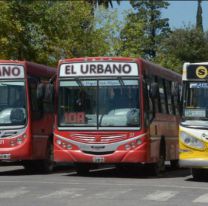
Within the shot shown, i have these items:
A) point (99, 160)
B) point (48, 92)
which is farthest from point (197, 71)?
point (48, 92)

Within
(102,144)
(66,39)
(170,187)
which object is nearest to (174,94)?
(102,144)

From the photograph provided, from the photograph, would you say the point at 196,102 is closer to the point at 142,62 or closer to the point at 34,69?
the point at 142,62

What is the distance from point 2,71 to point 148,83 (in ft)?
12.8

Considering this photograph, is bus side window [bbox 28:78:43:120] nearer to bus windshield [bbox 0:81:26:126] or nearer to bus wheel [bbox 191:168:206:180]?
bus windshield [bbox 0:81:26:126]

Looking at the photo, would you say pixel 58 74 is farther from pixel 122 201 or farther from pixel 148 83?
pixel 122 201

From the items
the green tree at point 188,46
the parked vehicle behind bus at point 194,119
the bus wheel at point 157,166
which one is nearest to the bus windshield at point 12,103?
the bus wheel at point 157,166

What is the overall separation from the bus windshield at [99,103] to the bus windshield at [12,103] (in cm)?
130

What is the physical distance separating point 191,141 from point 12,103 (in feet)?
16.7

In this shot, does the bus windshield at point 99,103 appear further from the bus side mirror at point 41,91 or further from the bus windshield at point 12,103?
the bus windshield at point 12,103

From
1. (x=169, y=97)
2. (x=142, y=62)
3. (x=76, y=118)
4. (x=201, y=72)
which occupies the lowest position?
(x=76, y=118)

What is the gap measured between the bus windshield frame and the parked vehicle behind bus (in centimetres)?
441

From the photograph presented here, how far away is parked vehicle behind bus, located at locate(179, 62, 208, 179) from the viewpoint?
58.6 feet

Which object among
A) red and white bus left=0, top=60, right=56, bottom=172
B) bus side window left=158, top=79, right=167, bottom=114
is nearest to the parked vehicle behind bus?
bus side window left=158, top=79, right=167, bottom=114

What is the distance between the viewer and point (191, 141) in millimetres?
18031
